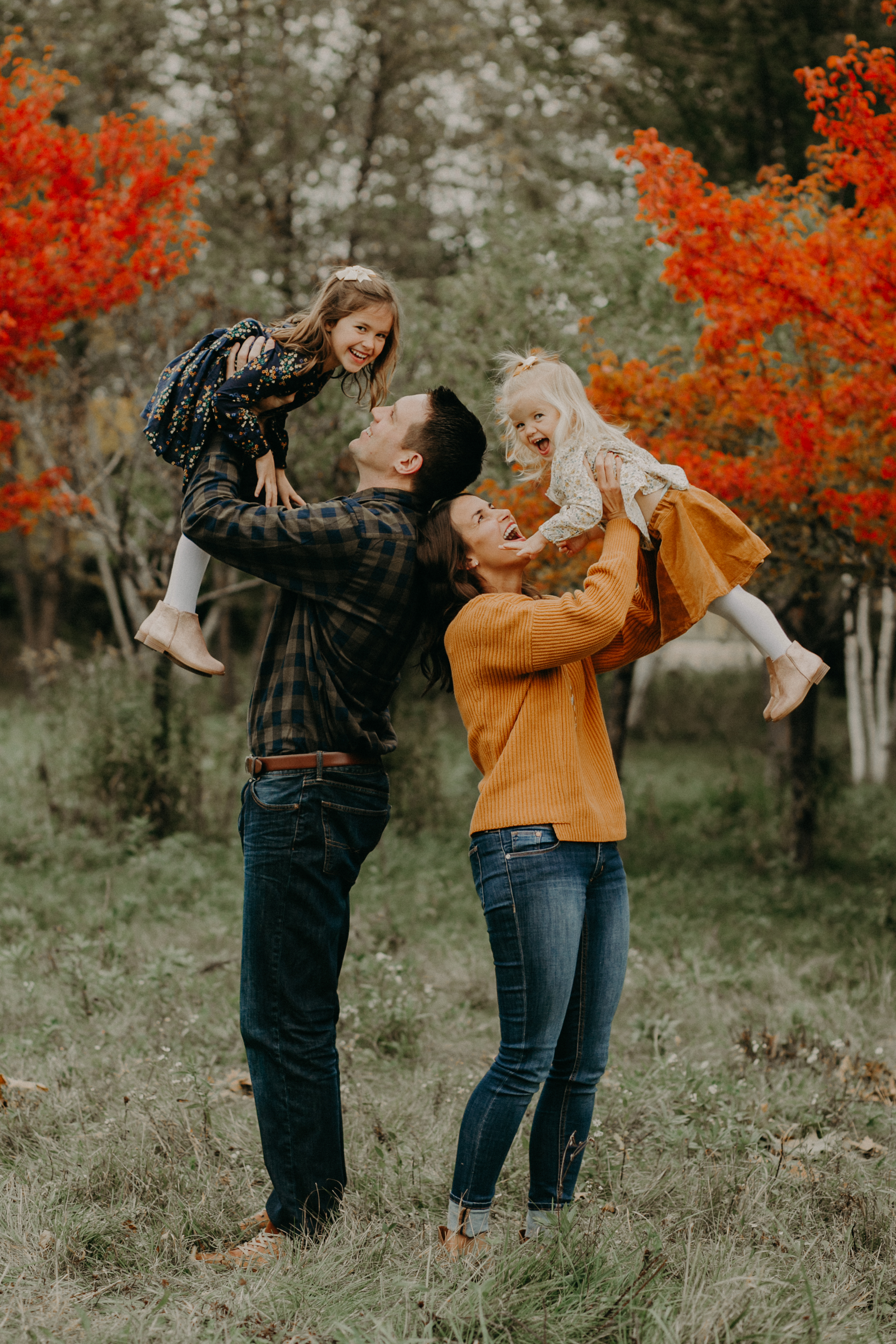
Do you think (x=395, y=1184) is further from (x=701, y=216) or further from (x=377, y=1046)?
(x=701, y=216)

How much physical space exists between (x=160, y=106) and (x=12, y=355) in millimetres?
7323

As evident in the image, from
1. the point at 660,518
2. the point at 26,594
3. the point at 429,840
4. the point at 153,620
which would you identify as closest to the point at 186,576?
the point at 153,620

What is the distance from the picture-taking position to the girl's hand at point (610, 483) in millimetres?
2611

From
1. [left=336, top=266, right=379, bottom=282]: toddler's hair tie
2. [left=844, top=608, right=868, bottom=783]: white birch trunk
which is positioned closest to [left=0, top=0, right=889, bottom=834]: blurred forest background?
[left=844, top=608, right=868, bottom=783]: white birch trunk

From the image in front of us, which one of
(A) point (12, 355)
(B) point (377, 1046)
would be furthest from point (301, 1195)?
(A) point (12, 355)

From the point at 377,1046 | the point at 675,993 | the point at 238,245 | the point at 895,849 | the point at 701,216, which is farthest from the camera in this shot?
the point at 238,245

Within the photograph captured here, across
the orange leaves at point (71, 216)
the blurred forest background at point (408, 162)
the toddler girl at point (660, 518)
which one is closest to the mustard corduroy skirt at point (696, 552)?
the toddler girl at point (660, 518)

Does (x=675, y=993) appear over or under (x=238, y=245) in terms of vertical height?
under

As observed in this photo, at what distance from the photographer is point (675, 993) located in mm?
5051

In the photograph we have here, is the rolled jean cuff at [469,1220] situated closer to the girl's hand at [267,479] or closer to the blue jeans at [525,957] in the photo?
the blue jeans at [525,957]

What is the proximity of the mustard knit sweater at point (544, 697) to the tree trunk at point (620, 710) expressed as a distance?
6075 mm

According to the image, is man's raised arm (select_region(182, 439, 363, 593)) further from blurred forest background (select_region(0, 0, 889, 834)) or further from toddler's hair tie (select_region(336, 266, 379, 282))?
blurred forest background (select_region(0, 0, 889, 834))

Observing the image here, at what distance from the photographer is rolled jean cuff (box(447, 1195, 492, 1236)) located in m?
2.53

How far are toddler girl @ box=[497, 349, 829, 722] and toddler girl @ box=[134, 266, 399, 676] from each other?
1.32ft
